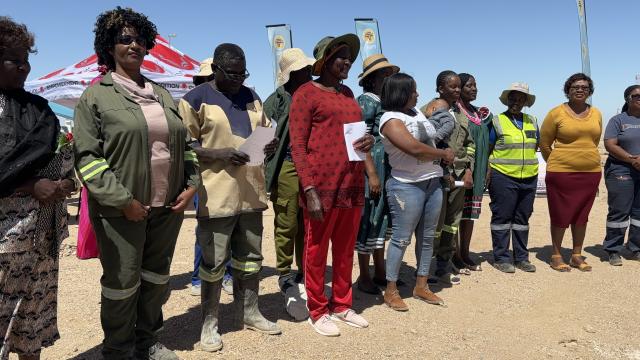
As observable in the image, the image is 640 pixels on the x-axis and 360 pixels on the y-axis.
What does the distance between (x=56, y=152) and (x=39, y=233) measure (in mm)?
442

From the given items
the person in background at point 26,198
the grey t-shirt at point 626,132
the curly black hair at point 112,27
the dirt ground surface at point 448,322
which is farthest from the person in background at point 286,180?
the grey t-shirt at point 626,132

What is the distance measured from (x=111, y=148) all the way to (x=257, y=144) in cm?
96

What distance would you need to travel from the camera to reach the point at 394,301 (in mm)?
4105

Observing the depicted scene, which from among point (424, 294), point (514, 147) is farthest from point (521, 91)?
point (424, 294)

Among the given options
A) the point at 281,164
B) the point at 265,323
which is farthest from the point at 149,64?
the point at 265,323

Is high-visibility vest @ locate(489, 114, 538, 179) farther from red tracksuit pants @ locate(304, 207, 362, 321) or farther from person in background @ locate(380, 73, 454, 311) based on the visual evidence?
red tracksuit pants @ locate(304, 207, 362, 321)

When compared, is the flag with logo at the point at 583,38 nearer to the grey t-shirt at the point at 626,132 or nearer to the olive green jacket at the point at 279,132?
the grey t-shirt at the point at 626,132

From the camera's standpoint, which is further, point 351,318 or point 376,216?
point 376,216

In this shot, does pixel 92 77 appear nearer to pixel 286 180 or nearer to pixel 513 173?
pixel 286 180

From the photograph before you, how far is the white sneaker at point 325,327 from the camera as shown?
11.7 feet

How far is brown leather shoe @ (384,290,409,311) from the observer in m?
4.07

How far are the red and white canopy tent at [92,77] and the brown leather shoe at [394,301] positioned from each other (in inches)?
253

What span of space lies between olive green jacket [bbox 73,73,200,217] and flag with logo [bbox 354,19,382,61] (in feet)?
40.0

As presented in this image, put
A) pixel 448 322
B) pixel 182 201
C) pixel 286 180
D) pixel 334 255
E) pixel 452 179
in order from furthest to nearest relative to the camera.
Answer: pixel 452 179 < pixel 286 180 < pixel 448 322 < pixel 334 255 < pixel 182 201
